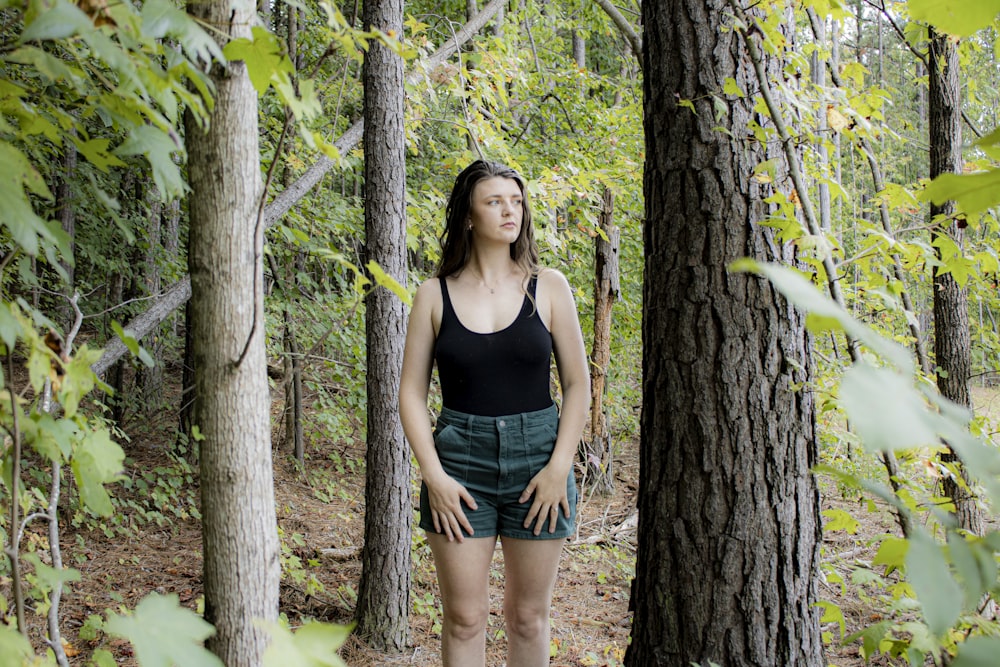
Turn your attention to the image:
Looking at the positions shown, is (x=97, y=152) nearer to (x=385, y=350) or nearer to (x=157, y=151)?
(x=157, y=151)

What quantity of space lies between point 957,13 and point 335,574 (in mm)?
4787

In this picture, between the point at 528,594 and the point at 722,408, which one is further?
the point at 528,594

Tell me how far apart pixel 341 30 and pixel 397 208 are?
2.55 m

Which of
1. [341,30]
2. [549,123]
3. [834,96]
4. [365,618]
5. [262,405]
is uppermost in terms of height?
[549,123]

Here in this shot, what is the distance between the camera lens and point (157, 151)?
1047 millimetres

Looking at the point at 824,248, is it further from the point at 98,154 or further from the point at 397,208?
the point at 397,208

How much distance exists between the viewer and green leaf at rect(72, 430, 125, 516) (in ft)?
3.81

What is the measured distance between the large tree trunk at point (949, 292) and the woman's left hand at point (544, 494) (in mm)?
3245

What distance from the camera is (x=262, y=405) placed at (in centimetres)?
120

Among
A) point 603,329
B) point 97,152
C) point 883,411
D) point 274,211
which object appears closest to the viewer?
point 883,411

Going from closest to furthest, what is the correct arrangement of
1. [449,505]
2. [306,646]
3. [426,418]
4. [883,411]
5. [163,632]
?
[883,411]
[306,646]
[163,632]
[449,505]
[426,418]

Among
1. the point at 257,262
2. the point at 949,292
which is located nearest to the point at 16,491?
the point at 257,262

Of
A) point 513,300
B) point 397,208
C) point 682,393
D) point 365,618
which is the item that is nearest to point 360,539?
point 365,618

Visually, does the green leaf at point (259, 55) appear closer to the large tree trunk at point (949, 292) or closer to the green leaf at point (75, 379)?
the green leaf at point (75, 379)
